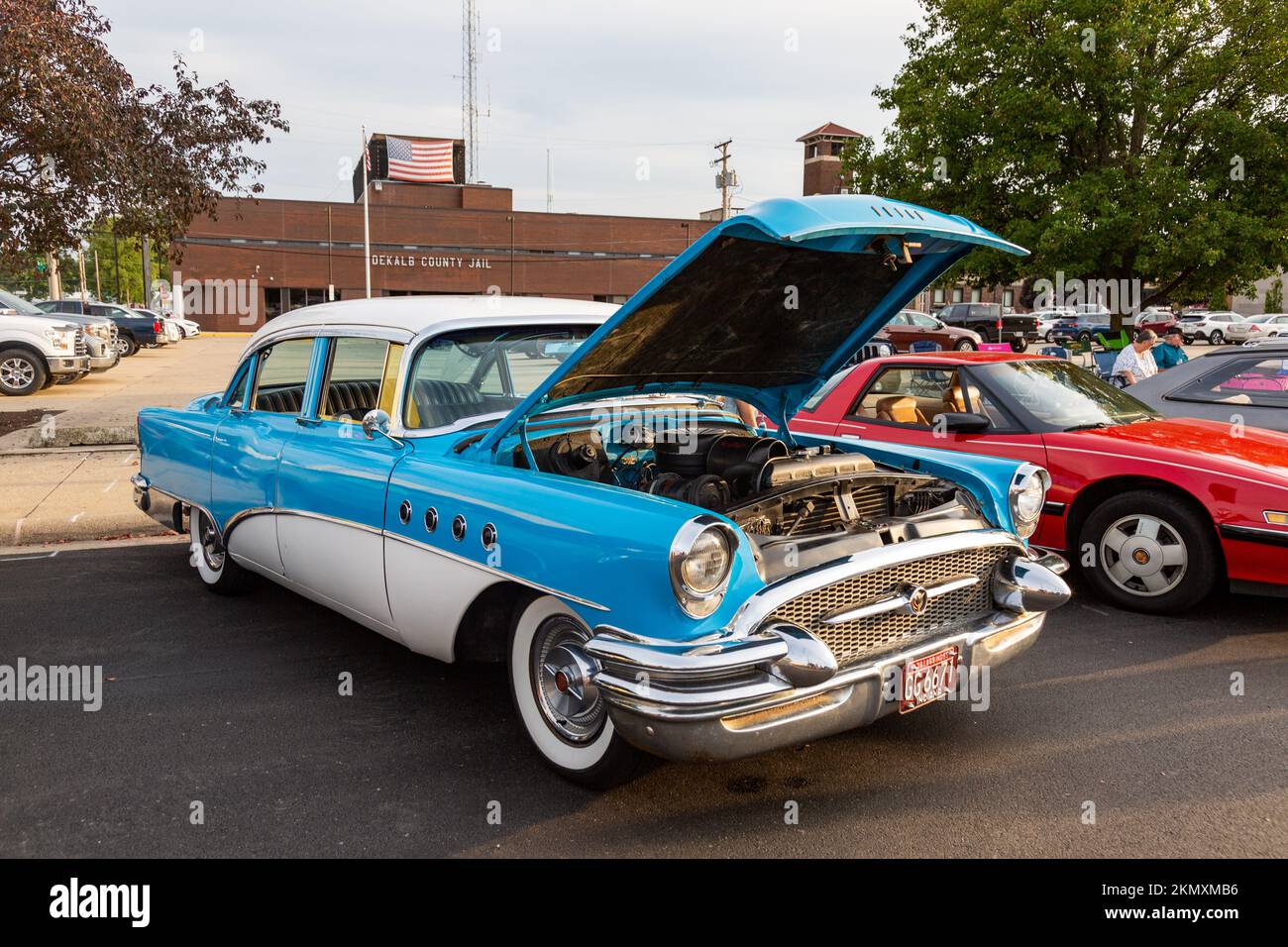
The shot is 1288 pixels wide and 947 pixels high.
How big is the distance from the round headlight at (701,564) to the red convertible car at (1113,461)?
11.2 ft

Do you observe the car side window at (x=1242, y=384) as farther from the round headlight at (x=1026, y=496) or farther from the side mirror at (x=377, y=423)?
the side mirror at (x=377, y=423)

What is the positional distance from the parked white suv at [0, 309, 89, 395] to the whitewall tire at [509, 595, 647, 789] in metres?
17.0

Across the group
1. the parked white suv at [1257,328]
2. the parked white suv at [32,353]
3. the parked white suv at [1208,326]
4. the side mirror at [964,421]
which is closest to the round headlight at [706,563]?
the side mirror at [964,421]

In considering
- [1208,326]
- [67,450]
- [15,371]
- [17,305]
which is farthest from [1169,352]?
[1208,326]

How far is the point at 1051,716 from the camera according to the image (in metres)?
3.99

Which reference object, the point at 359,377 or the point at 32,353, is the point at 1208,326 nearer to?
the point at 32,353

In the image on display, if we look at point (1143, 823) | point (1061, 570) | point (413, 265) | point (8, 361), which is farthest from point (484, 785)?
point (413, 265)

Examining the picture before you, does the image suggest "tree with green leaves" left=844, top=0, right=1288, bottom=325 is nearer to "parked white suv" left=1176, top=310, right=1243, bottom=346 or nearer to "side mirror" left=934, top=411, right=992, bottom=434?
"side mirror" left=934, top=411, right=992, bottom=434

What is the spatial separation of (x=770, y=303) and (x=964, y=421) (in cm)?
227

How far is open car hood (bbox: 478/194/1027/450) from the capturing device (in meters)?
3.35

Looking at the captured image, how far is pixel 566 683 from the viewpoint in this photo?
3262mm

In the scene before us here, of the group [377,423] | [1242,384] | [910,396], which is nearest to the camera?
[377,423]

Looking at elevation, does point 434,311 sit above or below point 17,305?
below

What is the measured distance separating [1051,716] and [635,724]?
208 cm
